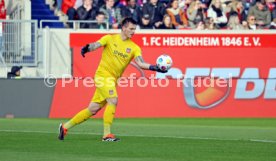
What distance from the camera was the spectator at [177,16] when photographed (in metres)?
33.4

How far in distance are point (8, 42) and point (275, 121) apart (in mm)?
8666

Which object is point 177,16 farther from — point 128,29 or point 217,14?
point 128,29

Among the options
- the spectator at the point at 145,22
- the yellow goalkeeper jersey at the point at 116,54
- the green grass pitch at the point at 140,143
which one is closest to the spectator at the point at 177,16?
the spectator at the point at 145,22

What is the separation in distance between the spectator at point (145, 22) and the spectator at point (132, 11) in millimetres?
166

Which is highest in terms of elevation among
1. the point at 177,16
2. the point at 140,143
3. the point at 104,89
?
the point at 177,16

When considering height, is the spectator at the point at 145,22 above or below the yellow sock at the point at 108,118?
above

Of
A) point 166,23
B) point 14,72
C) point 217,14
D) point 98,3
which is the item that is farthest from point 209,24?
point 14,72

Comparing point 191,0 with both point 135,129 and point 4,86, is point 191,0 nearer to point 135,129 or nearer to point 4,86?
point 4,86

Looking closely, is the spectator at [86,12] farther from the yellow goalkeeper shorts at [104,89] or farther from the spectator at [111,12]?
the yellow goalkeeper shorts at [104,89]

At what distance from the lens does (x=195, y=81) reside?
30.2 m

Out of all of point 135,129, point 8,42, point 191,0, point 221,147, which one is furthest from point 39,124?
point 191,0

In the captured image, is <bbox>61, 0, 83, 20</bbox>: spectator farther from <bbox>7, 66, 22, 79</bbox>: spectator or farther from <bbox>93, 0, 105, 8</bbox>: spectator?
<bbox>7, 66, 22, 79</bbox>: spectator

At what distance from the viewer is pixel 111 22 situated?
3297cm

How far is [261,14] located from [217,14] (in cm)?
156
